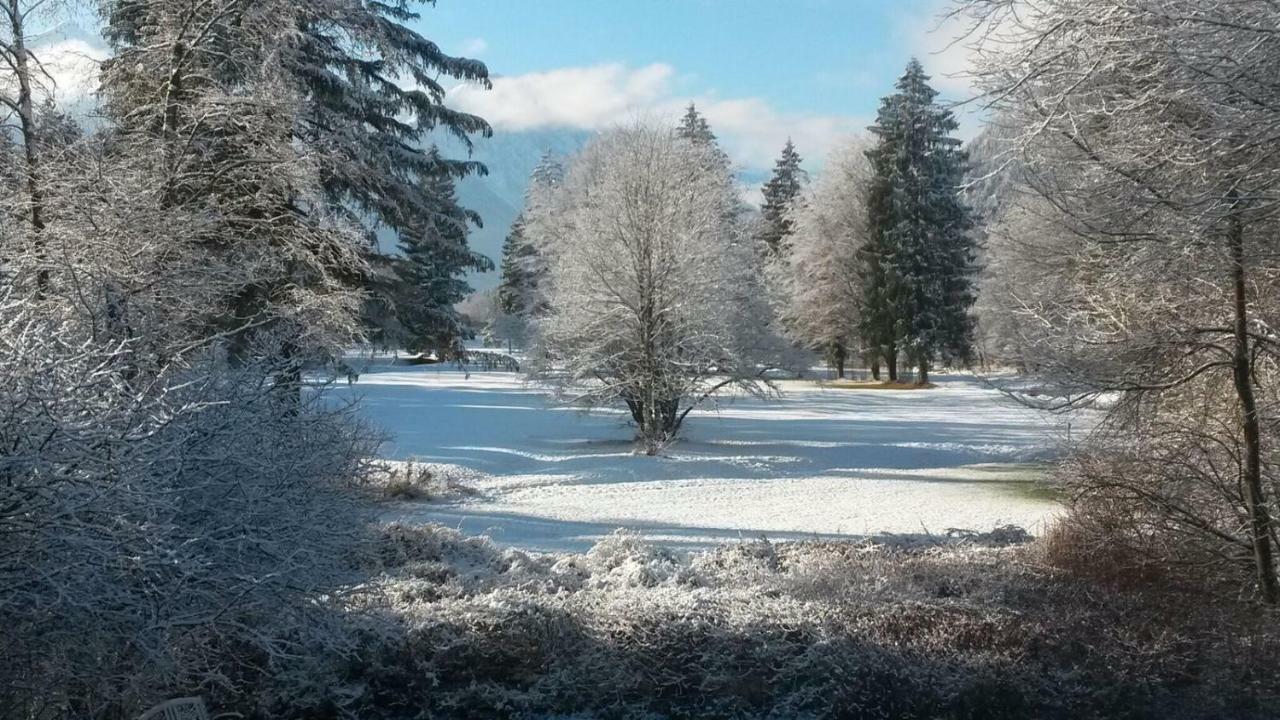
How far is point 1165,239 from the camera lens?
662cm

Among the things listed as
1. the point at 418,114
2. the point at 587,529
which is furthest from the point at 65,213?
the point at 418,114

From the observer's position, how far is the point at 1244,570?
768cm

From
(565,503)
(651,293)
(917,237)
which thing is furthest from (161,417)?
(917,237)

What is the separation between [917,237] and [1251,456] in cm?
3386

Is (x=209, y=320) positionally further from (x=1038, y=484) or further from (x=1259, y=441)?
(x=1259, y=441)

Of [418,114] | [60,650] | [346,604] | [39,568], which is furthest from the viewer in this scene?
[418,114]

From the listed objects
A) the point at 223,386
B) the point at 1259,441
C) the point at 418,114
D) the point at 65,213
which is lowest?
the point at 1259,441

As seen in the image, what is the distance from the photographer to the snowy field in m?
13.1

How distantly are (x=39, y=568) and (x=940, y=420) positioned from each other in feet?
91.4

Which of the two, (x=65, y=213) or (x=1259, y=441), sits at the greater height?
(x=65, y=213)

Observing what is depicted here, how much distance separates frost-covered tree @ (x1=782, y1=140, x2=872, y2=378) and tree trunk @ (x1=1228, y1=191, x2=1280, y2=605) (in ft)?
112

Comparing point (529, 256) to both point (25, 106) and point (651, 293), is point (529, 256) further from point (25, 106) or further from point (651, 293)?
point (25, 106)

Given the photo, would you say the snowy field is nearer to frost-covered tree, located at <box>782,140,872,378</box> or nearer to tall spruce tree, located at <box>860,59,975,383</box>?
tall spruce tree, located at <box>860,59,975,383</box>

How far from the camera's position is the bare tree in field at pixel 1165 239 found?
17.8 feet
